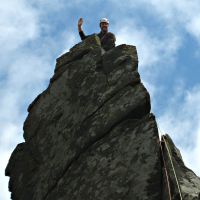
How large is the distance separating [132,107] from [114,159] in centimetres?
223

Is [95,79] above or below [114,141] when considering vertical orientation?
above

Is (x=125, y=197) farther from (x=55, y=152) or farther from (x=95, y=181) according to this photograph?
(x=55, y=152)

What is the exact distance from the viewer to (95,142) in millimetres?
21625

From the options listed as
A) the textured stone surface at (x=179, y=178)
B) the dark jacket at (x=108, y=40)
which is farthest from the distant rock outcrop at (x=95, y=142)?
the dark jacket at (x=108, y=40)

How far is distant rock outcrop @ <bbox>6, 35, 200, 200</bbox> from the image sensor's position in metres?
19.6

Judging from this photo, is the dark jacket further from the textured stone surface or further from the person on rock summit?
the textured stone surface

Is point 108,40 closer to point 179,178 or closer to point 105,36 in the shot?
point 105,36

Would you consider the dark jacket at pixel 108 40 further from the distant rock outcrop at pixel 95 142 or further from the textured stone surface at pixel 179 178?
the textured stone surface at pixel 179 178

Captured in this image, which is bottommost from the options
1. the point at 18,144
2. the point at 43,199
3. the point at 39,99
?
the point at 43,199

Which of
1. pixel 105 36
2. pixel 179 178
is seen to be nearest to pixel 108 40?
pixel 105 36

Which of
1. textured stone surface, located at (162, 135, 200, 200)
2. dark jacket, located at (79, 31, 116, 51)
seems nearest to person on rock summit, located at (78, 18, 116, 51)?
dark jacket, located at (79, 31, 116, 51)

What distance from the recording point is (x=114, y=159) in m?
20.5

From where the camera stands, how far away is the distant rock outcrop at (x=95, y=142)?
64.4 feet

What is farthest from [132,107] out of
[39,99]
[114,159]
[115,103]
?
[39,99]
